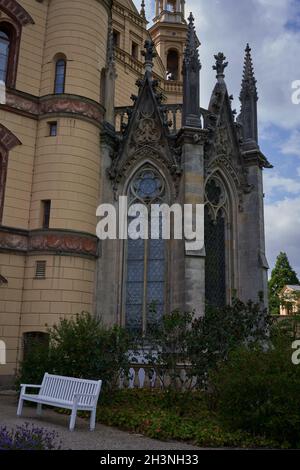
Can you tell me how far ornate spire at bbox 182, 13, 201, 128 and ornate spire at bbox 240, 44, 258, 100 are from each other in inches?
114

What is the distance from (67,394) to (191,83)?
11480mm

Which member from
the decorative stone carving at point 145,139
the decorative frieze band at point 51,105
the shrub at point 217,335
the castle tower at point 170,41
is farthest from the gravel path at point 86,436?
the castle tower at point 170,41

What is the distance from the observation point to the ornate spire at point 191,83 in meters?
16.1

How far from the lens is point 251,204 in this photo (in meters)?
17.7

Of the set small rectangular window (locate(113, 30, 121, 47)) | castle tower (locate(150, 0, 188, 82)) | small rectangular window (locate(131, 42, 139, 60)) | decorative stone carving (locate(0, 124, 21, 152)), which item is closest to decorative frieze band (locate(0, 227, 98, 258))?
decorative stone carving (locate(0, 124, 21, 152))

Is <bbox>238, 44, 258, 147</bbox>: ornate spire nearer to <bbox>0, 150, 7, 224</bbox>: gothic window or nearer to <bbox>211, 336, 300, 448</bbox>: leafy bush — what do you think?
<bbox>0, 150, 7, 224</bbox>: gothic window

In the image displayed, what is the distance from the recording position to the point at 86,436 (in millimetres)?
8094

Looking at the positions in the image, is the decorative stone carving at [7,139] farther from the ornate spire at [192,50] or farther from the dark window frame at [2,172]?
the ornate spire at [192,50]

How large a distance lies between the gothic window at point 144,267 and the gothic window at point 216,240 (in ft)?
5.61

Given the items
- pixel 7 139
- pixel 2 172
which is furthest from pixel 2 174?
pixel 7 139

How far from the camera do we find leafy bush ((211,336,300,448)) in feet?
25.4

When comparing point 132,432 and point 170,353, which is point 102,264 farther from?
point 132,432
